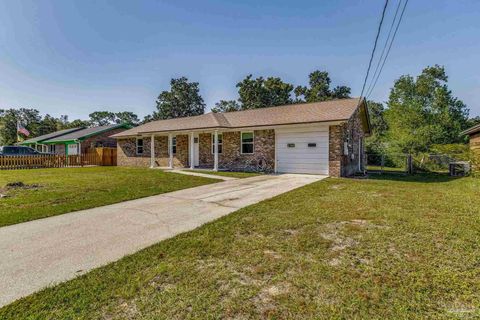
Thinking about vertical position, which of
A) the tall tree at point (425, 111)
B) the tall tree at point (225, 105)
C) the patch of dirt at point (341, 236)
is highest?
the tall tree at point (225, 105)

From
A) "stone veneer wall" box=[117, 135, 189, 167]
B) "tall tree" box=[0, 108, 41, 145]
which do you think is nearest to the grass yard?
"stone veneer wall" box=[117, 135, 189, 167]

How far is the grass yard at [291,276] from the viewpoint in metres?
2.27

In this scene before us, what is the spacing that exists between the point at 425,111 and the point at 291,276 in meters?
38.3

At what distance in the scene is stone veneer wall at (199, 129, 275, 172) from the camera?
47.4ft

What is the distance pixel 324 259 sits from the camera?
10.8ft

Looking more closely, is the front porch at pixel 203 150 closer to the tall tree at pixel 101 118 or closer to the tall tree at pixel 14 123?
the tall tree at pixel 14 123

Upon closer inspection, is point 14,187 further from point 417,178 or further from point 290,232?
point 417,178

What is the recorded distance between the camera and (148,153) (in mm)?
20484

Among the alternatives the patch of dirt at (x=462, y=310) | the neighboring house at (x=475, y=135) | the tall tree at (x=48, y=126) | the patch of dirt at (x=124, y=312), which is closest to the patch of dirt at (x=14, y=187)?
the patch of dirt at (x=124, y=312)

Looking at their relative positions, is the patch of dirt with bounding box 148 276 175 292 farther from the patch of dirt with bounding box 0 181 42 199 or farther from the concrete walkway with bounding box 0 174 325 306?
the patch of dirt with bounding box 0 181 42 199

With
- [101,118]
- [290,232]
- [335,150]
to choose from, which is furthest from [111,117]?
[290,232]

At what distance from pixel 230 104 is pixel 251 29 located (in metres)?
36.5

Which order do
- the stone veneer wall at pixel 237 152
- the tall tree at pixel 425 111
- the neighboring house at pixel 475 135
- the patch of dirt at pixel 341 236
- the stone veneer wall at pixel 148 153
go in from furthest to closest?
the tall tree at pixel 425 111 < the stone veneer wall at pixel 148 153 < the stone veneer wall at pixel 237 152 < the neighboring house at pixel 475 135 < the patch of dirt at pixel 341 236

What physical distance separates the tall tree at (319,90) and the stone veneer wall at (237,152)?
26904 mm
